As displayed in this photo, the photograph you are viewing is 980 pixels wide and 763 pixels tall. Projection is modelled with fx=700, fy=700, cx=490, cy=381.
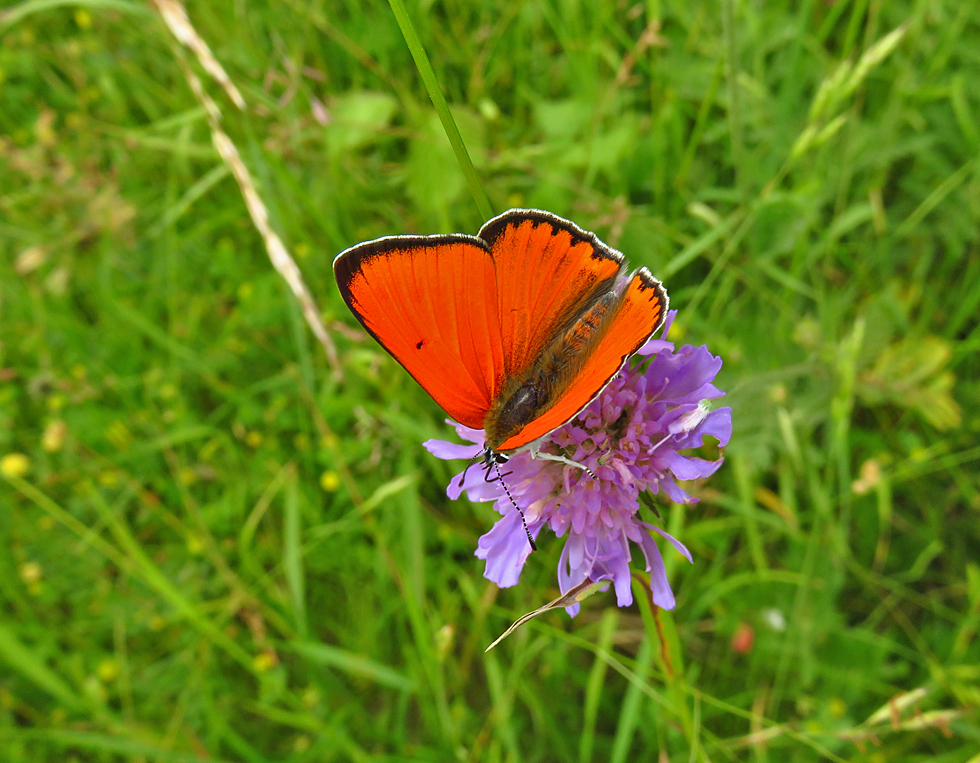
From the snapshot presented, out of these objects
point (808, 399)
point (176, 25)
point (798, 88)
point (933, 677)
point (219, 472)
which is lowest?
point (933, 677)

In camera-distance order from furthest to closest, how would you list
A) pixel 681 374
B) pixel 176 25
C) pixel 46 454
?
pixel 46 454 < pixel 176 25 < pixel 681 374

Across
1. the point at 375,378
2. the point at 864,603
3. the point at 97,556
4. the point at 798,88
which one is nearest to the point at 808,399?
the point at 864,603

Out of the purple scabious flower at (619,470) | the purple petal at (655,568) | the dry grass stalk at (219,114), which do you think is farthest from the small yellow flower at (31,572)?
the purple petal at (655,568)

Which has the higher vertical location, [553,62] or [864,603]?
[553,62]

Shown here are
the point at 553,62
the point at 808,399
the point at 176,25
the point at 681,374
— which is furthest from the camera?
the point at 553,62

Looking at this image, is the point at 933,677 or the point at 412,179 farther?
the point at 412,179

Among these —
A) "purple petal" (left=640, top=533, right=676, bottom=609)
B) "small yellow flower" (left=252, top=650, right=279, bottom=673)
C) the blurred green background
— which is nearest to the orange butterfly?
"purple petal" (left=640, top=533, right=676, bottom=609)

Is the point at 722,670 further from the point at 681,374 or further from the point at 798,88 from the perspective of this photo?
the point at 798,88
